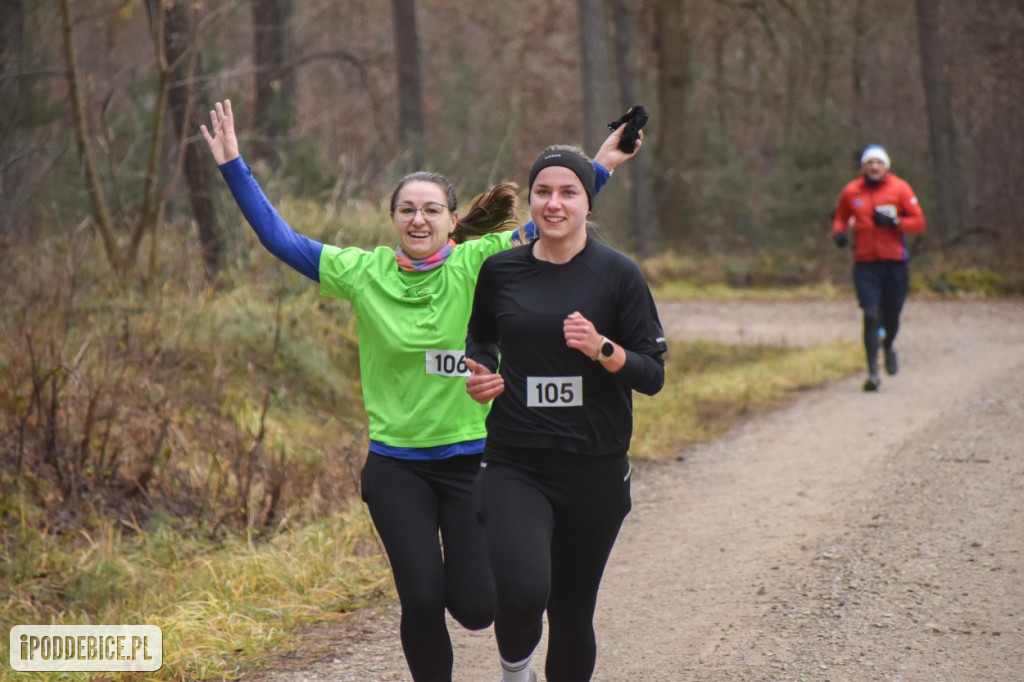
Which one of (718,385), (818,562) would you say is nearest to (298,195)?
(718,385)

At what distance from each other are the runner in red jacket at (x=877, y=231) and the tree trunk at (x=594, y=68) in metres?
11.2

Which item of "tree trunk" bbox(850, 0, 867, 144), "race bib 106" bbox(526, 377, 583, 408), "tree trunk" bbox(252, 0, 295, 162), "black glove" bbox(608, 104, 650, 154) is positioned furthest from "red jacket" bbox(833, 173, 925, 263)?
"tree trunk" bbox(850, 0, 867, 144)

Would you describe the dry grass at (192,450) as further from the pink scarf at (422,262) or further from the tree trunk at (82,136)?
the pink scarf at (422,262)

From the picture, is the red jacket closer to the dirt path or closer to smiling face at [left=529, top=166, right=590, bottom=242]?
the dirt path

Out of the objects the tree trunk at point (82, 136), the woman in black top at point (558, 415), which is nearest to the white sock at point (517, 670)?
the woman in black top at point (558, 415)

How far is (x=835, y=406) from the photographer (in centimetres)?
1024

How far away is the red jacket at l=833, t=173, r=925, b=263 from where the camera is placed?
10.2m

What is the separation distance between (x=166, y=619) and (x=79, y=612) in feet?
4.71

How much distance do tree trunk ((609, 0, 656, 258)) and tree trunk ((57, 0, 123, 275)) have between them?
53.5 ft

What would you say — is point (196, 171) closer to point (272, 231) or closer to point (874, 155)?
point (874, 155)

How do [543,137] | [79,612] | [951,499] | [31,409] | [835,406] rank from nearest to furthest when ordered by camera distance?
1. [79,612]
2. [951,499]
3. [31,409]
4. [835,406]
5. [543,137]

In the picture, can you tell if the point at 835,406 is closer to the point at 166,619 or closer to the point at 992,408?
the point at 992,408

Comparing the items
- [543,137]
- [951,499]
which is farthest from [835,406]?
[543,137]

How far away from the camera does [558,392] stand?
354 cm
